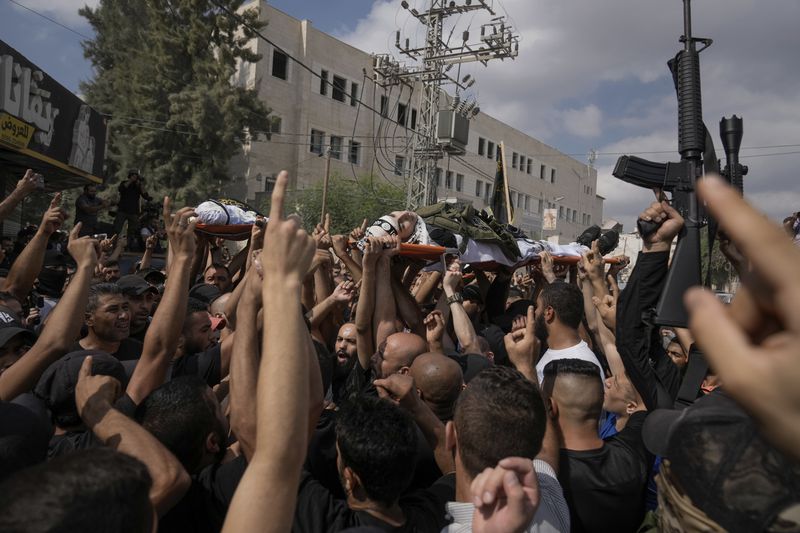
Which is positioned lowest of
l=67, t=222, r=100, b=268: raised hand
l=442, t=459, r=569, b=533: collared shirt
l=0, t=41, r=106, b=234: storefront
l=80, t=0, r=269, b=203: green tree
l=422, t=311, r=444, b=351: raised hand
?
l=442, t=459, r=569, b=533: collared shirt

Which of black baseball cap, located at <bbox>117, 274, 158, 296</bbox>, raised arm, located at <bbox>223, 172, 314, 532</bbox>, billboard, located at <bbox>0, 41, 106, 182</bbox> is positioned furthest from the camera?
billboard, located at <bbox>0, 41, 106, 182</bbox>

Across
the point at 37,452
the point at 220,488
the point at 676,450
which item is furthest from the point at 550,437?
the point at 37,452

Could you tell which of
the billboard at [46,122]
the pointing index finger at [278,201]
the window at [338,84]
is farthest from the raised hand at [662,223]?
the window at [338,84]

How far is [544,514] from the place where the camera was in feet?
6.21

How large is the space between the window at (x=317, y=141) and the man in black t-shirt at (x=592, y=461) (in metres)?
28.7

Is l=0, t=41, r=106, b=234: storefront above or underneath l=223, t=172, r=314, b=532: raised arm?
above

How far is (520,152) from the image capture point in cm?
4347

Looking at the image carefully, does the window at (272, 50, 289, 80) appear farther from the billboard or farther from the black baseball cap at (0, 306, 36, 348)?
the black baseball cap at (0, 306, 36, 348)

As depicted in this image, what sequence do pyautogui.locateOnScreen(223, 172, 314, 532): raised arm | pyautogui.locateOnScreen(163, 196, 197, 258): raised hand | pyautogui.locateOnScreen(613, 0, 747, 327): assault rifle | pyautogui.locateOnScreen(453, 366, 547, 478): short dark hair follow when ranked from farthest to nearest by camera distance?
pyautogui.locateOnScreen(163, 196, 197, 258): raised hand, pyautogui.locateOnScreen(613, 0, 747, 327): assault rifle, pyautogui.locateOnScreen(453, 366, 547, 478): short dark hair, pyautogui.locateOnScreen(223, 172, 314, 532): raised arm

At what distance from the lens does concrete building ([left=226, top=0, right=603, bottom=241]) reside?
28000 mm

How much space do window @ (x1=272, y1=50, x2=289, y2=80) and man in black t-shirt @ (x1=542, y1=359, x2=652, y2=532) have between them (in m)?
28.3

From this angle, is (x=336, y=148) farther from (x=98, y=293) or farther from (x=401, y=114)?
(x=98, y=293)

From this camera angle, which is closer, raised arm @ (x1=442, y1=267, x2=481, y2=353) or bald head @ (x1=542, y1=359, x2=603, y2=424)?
bald head @ (x1=542, y1=359, x2=603, y2=424)

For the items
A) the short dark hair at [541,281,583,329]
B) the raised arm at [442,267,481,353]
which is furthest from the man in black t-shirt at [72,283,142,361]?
the short dark hair at [541,281,583,329]
